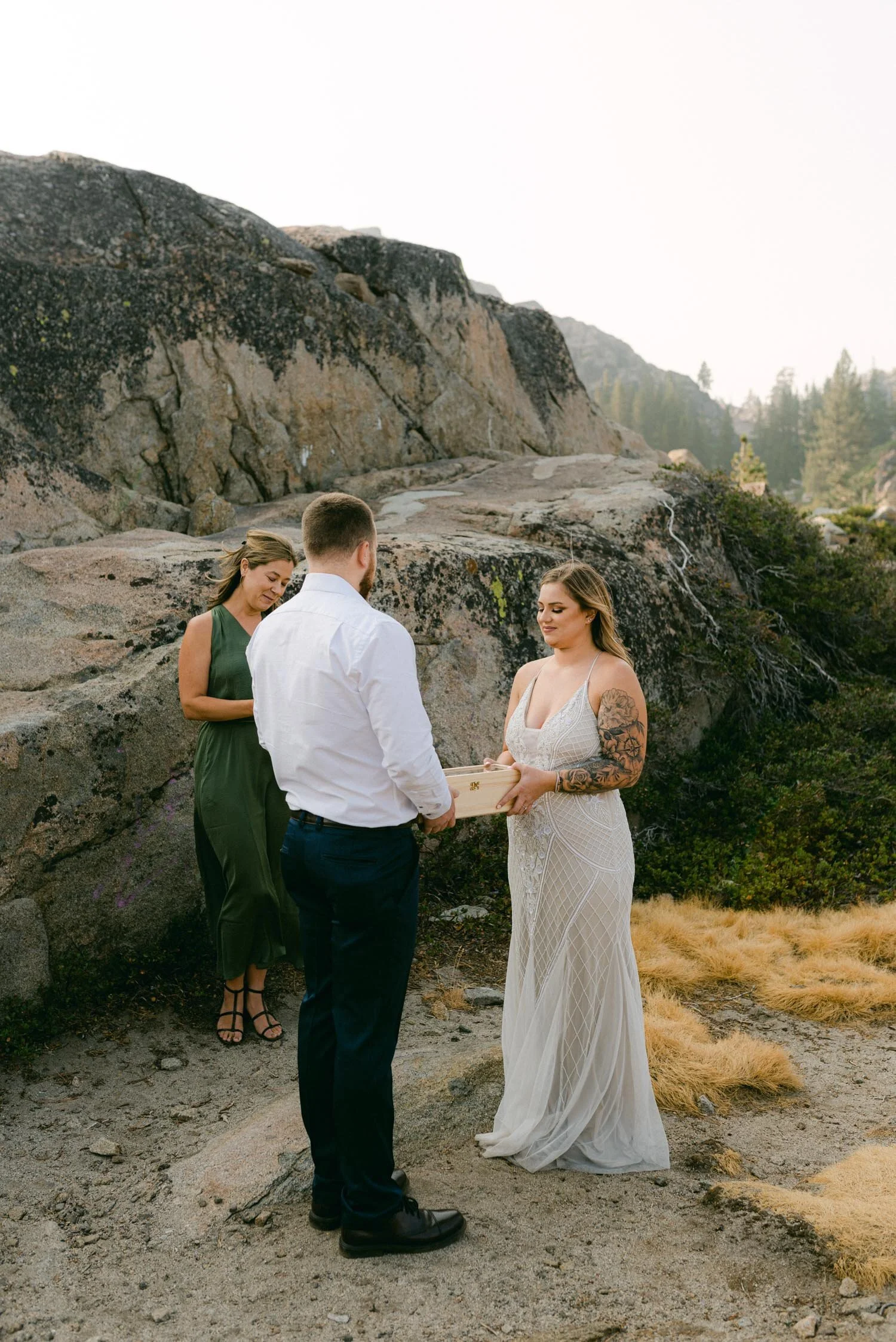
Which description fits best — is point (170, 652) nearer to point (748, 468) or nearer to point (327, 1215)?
point (327, 1215)

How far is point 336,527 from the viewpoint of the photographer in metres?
2.88

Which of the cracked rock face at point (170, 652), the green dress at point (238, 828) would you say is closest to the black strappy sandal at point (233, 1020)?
the green dress at point (238, 828)

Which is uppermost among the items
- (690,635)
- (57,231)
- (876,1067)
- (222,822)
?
(57,231)

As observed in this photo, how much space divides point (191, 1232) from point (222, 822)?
167 centimetres

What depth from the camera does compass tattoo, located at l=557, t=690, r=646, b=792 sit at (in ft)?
11.0

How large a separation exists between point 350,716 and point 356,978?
0.73 metres

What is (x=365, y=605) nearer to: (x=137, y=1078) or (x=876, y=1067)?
(x=137, y=1078)

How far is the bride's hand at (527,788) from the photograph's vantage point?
3.26 meters

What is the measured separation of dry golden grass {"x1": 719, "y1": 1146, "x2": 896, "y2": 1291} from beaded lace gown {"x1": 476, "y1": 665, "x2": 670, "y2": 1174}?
16.5 inches

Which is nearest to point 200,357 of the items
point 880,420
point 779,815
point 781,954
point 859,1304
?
point 779,815

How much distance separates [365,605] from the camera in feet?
9.23

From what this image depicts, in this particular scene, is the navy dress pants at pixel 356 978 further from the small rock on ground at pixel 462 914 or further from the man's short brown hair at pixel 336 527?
the small rock on ground at pixel 462 914

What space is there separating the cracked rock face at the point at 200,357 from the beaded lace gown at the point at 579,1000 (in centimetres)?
447

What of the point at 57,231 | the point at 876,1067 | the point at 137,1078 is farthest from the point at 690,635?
the point at 57,231
